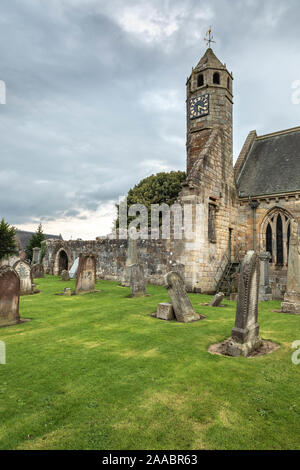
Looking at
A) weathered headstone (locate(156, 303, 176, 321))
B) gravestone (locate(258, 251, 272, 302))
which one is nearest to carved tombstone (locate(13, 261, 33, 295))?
weathered headstone (locate(156, 303, 176, 321))

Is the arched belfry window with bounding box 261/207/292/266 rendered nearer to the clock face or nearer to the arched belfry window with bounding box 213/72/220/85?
the clock face

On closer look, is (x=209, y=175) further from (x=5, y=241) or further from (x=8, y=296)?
(x=5, y=241)

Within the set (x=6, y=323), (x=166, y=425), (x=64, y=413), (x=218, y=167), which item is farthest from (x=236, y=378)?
(x=218, y=167)

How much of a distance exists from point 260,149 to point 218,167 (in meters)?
6.78

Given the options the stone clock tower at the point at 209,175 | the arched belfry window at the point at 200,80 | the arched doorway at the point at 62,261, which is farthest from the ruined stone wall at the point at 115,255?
the arched belfry window at the point at 200,80

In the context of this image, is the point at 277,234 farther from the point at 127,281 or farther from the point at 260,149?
the point at 127,281

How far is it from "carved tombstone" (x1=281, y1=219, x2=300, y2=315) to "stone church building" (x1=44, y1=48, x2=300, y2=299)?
4.57m

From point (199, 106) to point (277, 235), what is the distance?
9572 mm

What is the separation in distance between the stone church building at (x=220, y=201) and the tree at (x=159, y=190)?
445 inches

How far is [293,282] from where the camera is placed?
9016mm

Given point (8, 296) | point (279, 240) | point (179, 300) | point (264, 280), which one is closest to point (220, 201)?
point (279, 240)

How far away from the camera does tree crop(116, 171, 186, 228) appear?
97.9ft

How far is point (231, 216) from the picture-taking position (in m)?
16.6

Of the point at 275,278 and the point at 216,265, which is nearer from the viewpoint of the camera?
the point at 216,265
